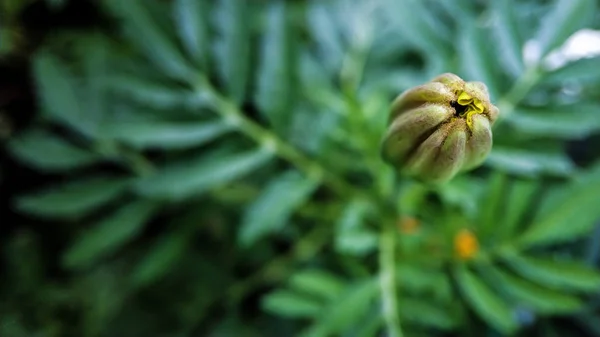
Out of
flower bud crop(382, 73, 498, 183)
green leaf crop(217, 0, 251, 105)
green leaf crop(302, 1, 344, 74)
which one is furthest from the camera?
green leaf crop(302, 1, 344, 74)

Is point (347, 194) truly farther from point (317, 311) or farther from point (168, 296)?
point (168, 296)

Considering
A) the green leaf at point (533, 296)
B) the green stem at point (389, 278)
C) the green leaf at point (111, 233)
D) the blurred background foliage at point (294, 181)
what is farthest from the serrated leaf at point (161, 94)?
the green leaf at point (533, 296)

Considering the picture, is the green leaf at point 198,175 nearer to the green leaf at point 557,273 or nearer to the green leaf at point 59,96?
the green leaf at point 59,96

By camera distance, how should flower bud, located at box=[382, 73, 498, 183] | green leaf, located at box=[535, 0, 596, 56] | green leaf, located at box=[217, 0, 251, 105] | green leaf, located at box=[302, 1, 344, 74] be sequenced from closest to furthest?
1. flower bud, located at box=[382, 73, 498, 183]
2. green leaf, located at box=[535, 0, 596, 56]
3. green leaf, located at box=[217, 0, 251, 105]
4. green leaf, located at box=[302, 1, 344, 74]

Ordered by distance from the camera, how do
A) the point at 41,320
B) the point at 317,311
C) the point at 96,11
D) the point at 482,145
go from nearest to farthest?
the point at 482,145 → the point at 317,311 → the point at 41,320 → the point at 96,11

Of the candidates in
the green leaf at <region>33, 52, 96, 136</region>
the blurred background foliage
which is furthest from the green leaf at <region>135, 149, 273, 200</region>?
the green leaf at <region>33, 52, 96, 136</region>

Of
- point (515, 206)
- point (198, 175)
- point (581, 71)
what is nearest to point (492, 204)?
point (515, 206)

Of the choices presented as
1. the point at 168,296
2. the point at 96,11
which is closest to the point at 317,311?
the point at 168,296

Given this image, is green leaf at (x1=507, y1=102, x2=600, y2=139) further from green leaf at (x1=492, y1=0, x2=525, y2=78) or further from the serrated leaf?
the serrated leaf
